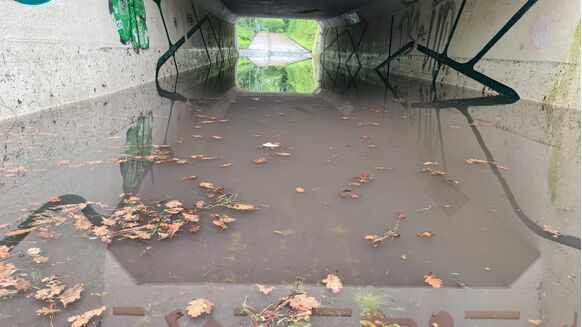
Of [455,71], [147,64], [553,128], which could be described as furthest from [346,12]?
[553,128]

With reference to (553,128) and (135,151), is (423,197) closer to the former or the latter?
(135,151)

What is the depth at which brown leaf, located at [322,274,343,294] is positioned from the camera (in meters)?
2.25

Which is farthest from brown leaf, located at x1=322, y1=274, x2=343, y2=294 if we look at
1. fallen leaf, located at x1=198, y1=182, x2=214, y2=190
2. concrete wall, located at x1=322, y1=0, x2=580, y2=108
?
concrete wall, located at x1=322, y1=0, x2=580, y2=108

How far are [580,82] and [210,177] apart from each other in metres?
7.43

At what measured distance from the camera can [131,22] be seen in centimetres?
1127

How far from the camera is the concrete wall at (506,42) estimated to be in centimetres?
836

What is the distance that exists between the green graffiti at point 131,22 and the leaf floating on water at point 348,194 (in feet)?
28.5

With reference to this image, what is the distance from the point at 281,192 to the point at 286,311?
5.47 ft

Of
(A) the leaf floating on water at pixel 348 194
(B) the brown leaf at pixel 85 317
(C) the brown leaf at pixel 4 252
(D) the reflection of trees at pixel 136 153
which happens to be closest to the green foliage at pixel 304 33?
(D) the reflection of trees at pixel 136 153

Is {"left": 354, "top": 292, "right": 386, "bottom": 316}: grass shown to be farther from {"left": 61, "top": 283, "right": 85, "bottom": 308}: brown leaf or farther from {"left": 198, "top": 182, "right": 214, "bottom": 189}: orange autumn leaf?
{"left": 198, "top": 182, "right": 214, "bottom": 189}: orange autumn leaf

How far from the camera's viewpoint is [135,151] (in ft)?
15.8

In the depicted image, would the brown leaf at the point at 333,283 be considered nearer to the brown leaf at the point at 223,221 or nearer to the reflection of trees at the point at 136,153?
the brown leaf at the point at 223,221

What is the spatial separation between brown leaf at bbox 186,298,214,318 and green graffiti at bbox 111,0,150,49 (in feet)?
31.7

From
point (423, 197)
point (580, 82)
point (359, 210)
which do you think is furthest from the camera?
point (580, 82)
